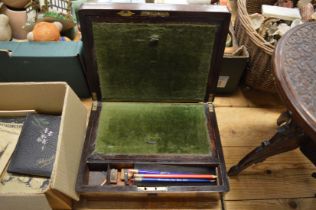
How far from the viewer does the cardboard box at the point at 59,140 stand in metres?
0.85

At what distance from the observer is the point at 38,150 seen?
40.6 inches

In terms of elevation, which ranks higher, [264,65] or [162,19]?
[162,19]

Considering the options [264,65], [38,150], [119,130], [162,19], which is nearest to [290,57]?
[162,19]

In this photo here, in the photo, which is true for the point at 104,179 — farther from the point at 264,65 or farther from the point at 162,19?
the point at 264,65

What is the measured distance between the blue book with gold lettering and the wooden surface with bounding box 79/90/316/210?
0.21 meters

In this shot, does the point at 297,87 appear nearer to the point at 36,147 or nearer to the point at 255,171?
the point at 255,171

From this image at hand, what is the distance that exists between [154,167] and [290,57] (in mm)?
562

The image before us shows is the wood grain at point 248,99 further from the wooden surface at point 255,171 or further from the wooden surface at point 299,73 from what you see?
the wooden surface at point 299,73

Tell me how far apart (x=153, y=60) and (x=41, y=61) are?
0.45 metres

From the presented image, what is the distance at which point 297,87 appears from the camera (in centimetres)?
66

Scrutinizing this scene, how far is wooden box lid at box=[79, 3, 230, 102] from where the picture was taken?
856 millimetres

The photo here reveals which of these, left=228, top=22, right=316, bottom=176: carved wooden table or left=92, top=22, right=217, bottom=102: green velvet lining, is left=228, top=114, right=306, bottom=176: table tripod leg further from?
left=92, top=22, right=217, bottom=102: green velvet lining

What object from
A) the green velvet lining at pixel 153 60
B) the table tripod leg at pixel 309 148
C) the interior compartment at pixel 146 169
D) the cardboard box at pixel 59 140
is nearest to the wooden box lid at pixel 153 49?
the green velvet lining at pixel 153 60

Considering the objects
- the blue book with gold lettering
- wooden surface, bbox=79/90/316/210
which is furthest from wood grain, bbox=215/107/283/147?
the blue book with gold lettering
